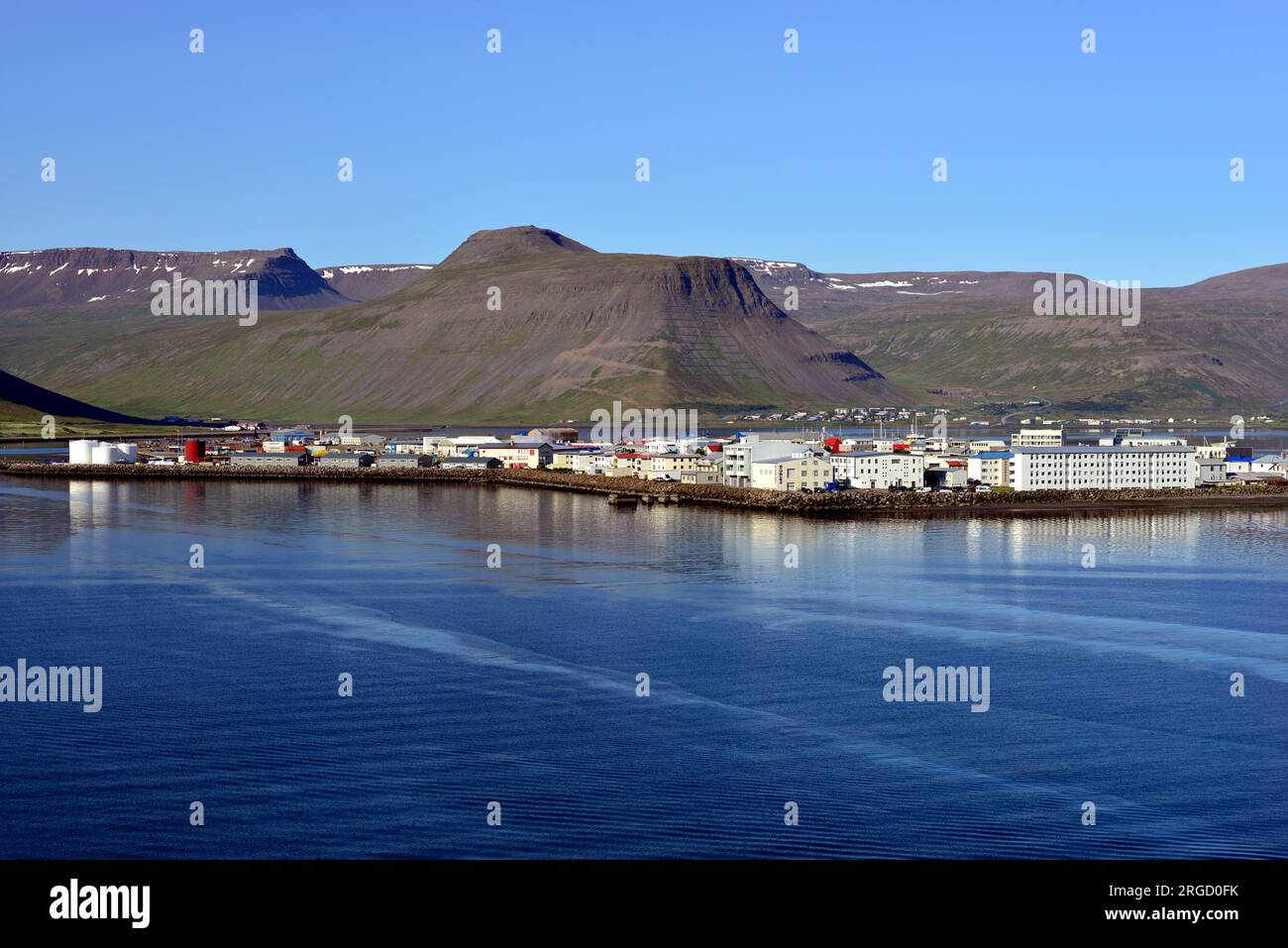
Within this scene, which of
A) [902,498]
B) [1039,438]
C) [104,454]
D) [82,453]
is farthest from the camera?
[82,453]

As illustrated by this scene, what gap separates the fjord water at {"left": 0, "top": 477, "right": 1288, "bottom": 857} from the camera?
50.1ft

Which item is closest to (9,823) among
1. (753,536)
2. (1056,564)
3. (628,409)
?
(1056,564)

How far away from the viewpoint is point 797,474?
5581 centimetres

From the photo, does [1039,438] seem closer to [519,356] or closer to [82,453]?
[82,453]

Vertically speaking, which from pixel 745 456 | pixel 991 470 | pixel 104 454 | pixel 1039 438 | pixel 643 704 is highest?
pixel 1039 438

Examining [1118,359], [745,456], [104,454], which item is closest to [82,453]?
[104,454]

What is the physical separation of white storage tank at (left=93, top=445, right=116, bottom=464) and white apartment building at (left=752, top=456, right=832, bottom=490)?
119ft

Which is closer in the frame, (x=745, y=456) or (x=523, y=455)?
(x=745, y=456)

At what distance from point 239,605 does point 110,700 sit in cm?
880

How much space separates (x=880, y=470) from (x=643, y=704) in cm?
3947

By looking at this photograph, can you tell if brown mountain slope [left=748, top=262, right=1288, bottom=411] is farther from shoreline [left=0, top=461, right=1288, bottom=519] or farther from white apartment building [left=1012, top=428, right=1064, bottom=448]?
shoreline [left=0, top=461, right=1288, bottom=519]

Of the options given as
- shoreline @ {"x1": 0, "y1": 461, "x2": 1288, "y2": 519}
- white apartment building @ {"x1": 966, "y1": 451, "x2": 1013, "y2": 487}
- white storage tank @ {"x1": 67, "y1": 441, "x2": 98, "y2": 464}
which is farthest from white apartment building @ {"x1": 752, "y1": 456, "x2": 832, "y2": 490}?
white storage tank @ {"x1": 67, "y1": 441, "x2": 98, "y2": 464}

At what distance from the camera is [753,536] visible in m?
41.5
